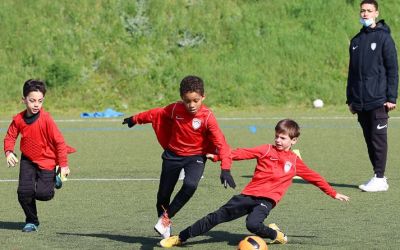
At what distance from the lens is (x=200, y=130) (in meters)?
9.36

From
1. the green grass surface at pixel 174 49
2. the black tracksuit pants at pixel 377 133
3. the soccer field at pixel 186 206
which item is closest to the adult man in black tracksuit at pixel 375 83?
the black tracksuit pants at pixel 377 133

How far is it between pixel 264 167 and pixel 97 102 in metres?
19.9

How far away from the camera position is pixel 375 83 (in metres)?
12.9

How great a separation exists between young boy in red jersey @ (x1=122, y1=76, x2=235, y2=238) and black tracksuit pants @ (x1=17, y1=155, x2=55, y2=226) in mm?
1115

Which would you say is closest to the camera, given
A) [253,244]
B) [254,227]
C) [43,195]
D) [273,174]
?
[253,244]

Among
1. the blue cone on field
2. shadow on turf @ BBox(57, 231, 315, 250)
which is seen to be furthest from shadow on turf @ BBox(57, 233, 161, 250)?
the blue cone on field

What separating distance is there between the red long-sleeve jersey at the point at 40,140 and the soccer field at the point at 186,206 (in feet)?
2.19

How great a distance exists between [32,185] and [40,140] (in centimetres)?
45

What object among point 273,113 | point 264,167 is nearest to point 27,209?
point 264,167

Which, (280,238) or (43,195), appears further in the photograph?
(43,195)

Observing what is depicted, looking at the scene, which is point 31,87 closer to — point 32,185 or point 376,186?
point 32,185

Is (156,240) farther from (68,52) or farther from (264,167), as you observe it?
(68,52)

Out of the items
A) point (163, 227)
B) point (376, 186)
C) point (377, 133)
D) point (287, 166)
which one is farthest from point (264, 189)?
point (377, 133)

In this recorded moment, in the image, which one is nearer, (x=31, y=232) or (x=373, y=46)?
(x=31, y=232)
